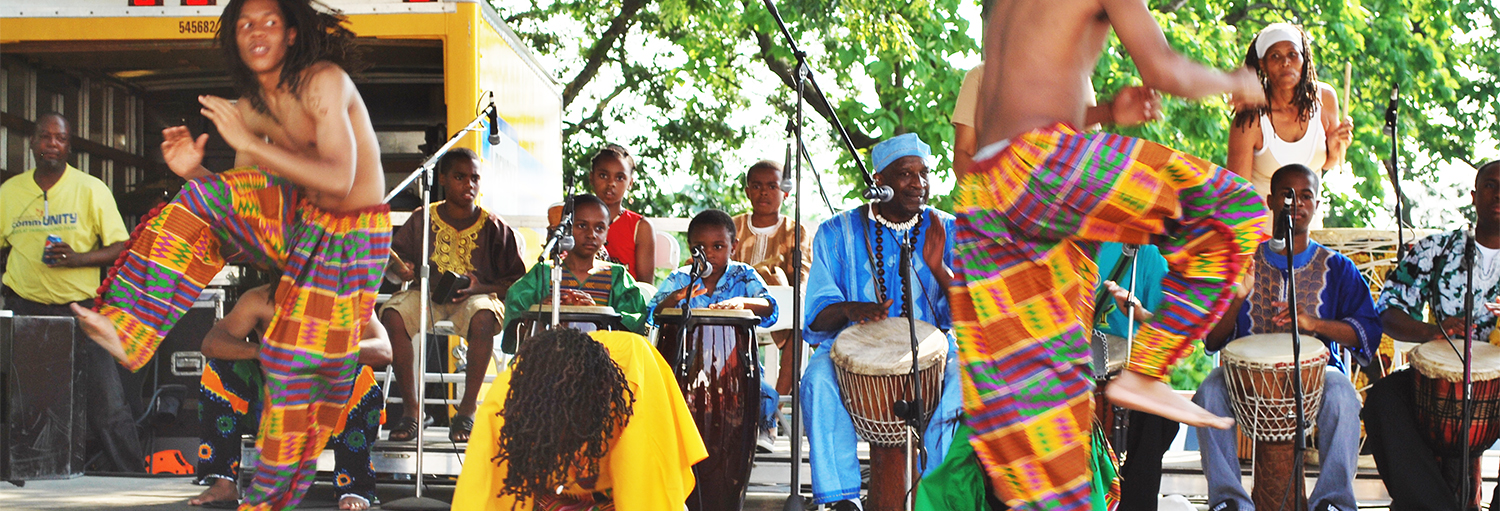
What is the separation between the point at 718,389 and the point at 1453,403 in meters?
2.68

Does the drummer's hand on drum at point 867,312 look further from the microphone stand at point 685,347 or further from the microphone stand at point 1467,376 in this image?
the microphone stand at point 1467,376

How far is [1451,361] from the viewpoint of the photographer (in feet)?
15.3

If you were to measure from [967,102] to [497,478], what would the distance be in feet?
8.29

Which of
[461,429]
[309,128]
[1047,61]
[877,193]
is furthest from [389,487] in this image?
[1047,61]

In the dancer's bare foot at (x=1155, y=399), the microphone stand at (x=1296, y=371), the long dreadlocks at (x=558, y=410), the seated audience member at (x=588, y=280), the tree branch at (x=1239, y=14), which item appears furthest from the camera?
the tree branch at (x=1239, y=14)

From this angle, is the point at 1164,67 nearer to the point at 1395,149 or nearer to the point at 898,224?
the point at 898,224

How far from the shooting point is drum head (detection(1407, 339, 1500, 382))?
462 cm

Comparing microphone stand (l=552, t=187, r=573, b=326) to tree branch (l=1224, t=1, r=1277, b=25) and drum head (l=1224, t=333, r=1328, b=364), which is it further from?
Result: tree branch (l=1224, t=1, r=1277, b=25)

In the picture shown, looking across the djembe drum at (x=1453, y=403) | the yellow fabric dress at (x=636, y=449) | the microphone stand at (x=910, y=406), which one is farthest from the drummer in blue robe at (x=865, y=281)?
the djembe drum at (x=1453, y=403)

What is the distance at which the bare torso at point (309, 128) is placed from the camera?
4125 mm

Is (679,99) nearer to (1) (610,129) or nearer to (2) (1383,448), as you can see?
(1) (610,129)

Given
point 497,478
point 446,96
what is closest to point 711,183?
point 446,96

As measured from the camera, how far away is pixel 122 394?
5.61 meters

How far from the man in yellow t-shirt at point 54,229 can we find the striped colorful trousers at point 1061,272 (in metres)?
2.90
